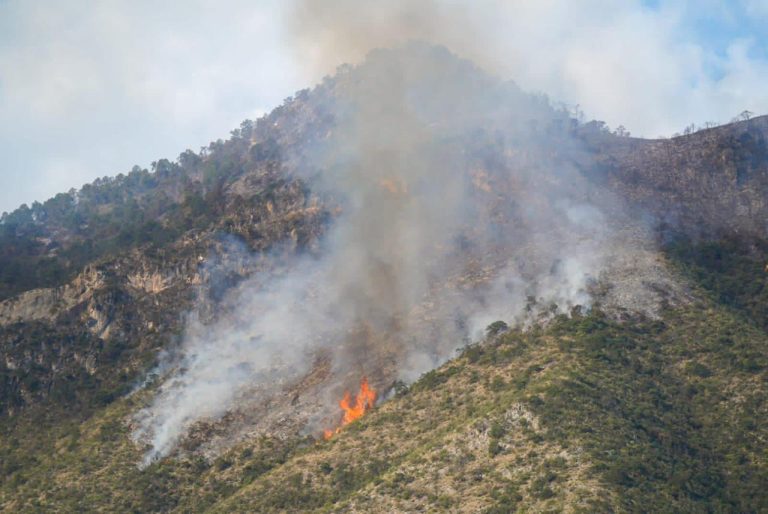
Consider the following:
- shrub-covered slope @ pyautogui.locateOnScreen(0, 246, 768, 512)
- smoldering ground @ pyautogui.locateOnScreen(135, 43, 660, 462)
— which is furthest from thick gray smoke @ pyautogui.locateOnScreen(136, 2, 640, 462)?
shrub-covered slope @ pyautogui.locateOnScreen(0, 246, 768, 512)

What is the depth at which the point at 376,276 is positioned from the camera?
586 ft

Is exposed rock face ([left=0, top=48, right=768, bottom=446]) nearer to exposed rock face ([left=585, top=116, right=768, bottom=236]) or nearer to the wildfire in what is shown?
exposed rock face ([left=585, top=116, right=768, bottom=236])

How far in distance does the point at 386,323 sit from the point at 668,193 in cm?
5648

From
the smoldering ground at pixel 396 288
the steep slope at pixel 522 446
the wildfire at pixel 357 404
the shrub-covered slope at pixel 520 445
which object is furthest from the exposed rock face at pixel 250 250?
the steep slope at pixel 522 446

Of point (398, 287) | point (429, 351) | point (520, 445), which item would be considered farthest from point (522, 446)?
point (398, 287)

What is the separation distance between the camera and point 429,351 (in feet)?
505

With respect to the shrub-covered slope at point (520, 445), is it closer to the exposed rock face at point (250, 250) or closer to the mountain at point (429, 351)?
the mountain at point (429, 351)

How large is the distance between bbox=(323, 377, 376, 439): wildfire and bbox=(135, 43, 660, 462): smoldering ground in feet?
4.91

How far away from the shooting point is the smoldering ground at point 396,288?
502 ft

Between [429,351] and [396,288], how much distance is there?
→ 21799 millimetres

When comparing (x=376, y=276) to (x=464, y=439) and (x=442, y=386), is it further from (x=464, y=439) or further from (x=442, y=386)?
(x=464, y=439)

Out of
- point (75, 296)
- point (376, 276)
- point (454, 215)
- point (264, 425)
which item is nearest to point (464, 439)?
point (264, 425)

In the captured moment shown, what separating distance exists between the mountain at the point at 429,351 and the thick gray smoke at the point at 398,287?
426 mm

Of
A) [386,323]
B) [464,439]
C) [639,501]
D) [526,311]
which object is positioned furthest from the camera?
[386,323]
